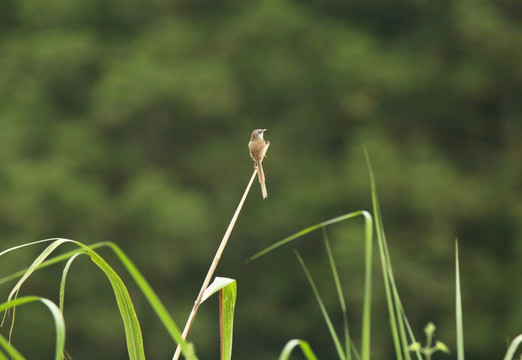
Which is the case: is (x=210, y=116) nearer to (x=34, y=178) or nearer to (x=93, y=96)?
(x=93, y=96)

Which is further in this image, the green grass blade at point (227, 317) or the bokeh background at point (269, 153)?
the bokeh background at point (269, 153)

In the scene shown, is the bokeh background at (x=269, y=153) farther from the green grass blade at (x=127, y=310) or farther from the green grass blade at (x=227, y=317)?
the green grass blade at (x=127, y=310)

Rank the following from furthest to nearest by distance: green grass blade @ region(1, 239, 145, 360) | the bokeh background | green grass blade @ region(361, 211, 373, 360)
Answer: the bokeh background → green grass blade @ region(1, 239, 145, 360) → green grass blade @ region(361, 211, 373, 360)

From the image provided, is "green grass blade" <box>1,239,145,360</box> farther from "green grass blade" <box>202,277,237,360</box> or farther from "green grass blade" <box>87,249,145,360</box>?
"green grass blade" <box>202,277,237,360</box>

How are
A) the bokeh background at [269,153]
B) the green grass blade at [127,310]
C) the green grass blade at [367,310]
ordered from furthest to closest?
1. the bokeh background at [269,153]
2. the green grass blade at [127,310]
3. the green grass blade at [367,310]

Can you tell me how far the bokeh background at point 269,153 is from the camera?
955 centimetres

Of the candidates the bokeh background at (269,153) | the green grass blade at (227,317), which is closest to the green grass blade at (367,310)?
the green grass blade at (227,317)

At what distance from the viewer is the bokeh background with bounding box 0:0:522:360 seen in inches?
376

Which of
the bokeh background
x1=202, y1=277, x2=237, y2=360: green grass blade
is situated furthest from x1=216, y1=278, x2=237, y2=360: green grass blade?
the bokeh background

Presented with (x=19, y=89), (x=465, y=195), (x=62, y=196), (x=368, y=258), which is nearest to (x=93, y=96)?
(x=19, y=89)

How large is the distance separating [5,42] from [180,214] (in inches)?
147

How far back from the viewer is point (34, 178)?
9656mm

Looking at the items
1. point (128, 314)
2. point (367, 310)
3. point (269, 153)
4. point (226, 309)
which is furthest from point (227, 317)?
point (269, 153)

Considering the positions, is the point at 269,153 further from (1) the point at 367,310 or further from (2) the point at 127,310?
(1) the point at 367,310
